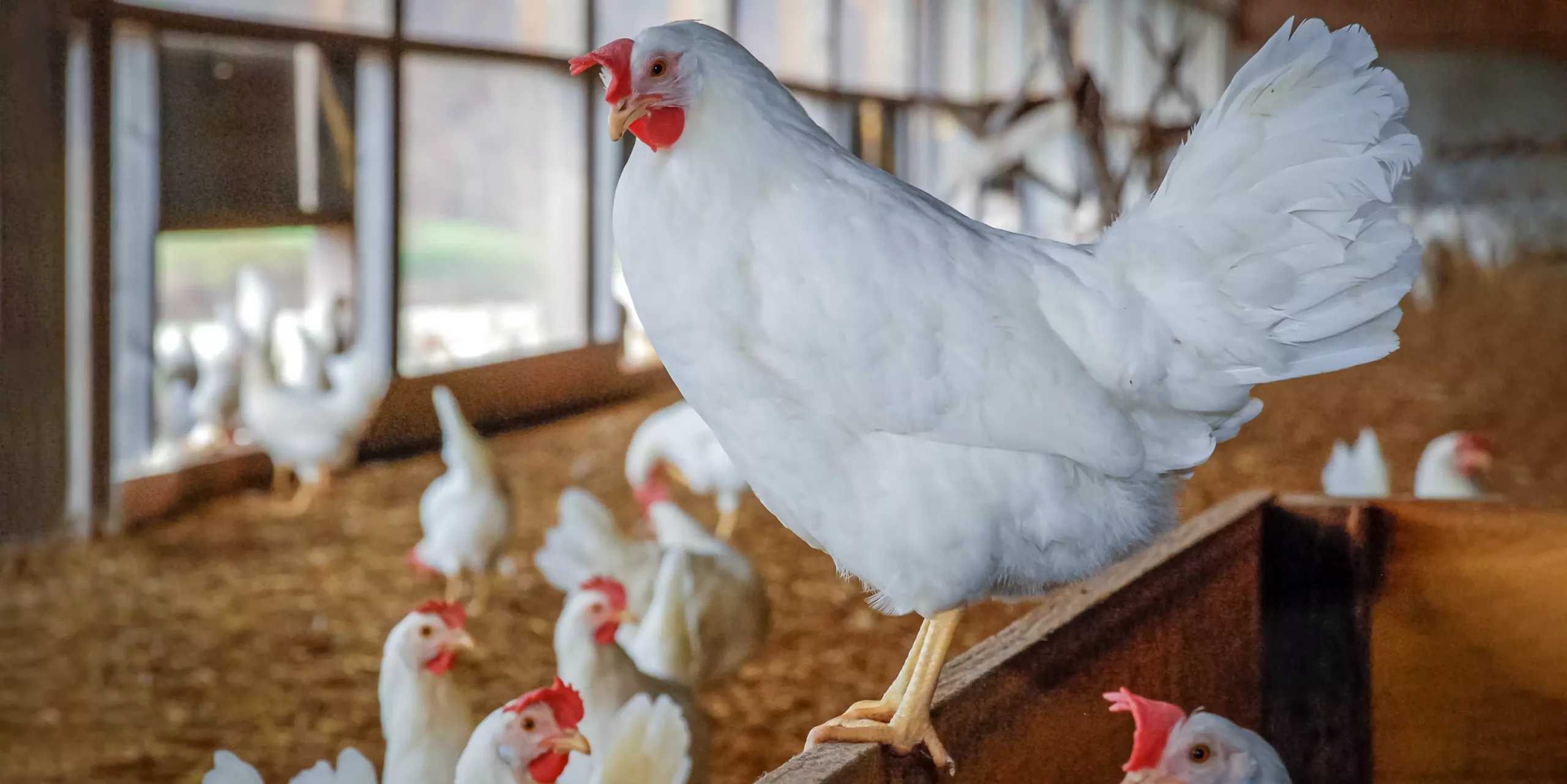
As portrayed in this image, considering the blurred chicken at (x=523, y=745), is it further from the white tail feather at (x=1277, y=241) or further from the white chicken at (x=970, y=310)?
the white tail feather at (x=1277, y=241)

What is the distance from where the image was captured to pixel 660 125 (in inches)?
36.4

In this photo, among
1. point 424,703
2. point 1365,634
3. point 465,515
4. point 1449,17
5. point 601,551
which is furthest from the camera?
point 1449,17

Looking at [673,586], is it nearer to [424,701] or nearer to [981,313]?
[424,701]

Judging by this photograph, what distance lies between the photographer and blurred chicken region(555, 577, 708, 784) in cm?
168

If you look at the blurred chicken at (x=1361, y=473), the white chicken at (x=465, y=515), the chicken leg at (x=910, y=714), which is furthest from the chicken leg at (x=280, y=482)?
the chicken leg at (x=910, y=714)

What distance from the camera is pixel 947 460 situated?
0.98 metres

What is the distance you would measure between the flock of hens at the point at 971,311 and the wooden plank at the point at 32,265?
7.91 ft

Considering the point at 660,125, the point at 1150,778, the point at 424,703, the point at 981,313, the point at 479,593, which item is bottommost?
the point at 479,593

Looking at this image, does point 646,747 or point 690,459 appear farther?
point 690,459

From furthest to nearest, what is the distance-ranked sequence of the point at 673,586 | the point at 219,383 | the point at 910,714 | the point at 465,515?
the point at 219,383, the point at 465,515, the point at 673,586, the point at 910,714

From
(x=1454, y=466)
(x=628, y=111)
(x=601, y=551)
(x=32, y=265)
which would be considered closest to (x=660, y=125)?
(x=628, y=111)

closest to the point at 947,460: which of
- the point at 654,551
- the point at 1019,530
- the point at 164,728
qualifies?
the point at 1019,530

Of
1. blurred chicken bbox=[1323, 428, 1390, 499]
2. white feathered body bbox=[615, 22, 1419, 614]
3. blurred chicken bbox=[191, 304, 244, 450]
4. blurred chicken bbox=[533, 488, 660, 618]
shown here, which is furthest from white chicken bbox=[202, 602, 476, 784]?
blurred chicken bbox=[191, 304, 244, 450]

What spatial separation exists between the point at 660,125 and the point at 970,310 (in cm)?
27
